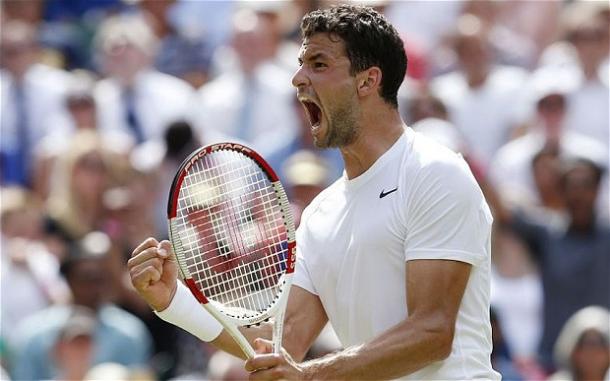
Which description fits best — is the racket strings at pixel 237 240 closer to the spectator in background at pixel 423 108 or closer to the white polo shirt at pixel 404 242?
the white polo shirt at pixel 404 242

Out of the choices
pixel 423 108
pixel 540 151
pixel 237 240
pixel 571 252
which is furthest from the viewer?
pixel 423 108

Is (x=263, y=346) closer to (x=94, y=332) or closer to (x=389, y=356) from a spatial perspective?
(x=389, y=356)

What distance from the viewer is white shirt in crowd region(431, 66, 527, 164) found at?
10914 millimetres

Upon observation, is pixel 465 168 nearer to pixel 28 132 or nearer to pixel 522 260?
pixel 522 260

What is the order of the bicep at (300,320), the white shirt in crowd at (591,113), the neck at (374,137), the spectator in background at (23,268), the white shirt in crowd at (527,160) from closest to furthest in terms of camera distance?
the neck at (374,137)
the bicep at (300,320)
the spectator in background at (23,268)
the white shirt in crowd at (527,160)
the white shirt in crowd at (591,113)

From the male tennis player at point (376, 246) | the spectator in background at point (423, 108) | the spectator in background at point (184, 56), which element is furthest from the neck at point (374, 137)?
the spectator in background at point (184, 56)

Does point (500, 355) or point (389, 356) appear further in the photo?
point (500, 355)

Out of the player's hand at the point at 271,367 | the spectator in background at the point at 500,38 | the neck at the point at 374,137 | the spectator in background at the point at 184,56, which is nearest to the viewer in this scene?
the player's hand at the point at 271,367

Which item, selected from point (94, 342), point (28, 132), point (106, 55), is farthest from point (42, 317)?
point (106, 55)

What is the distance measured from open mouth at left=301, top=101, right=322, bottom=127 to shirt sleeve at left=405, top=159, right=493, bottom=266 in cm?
41

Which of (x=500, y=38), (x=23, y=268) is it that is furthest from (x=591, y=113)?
(x=23, y=268)

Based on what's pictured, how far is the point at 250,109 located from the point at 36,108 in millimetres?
1536

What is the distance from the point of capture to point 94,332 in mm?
8656

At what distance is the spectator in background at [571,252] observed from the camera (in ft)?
30.3
